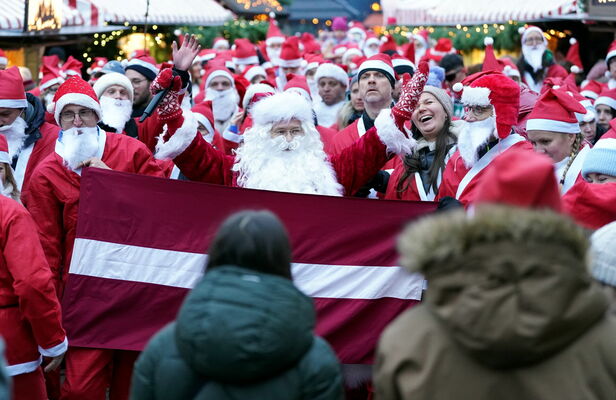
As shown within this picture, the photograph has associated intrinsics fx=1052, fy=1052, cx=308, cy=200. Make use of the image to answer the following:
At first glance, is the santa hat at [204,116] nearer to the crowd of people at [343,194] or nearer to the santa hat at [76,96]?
the crowd of people at [343,194]

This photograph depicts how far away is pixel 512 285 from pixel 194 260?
11.4 ft

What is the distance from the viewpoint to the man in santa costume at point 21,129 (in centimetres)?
771

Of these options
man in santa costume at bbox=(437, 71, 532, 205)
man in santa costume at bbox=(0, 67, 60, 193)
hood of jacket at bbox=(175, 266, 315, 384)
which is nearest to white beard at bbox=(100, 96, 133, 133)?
man in santa costume at bbox=(0, 67, 60, 193)

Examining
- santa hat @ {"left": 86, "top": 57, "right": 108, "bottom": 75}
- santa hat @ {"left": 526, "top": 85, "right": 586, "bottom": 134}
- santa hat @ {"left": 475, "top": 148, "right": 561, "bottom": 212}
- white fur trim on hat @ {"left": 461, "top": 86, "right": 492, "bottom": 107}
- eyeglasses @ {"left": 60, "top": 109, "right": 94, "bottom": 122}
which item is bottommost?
santa hat @ {"left": 86, "top": 57, "right": 108, "bottom": 75}

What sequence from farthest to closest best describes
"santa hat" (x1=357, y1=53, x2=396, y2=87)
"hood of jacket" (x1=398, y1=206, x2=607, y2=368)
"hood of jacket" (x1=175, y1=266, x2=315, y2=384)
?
"santa hat" (x1=357, y1=53, x2=396, y2=87) < "hood of jacket" (x1=175, y1=266, x2=315, y2=384) < "hood of jacket" (x1=398, y1=206, x2=607, y2=368)

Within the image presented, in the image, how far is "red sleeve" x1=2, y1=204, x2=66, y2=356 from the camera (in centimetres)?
520

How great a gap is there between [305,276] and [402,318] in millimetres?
3006

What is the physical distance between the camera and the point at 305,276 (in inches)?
242

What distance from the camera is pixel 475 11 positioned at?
29266 mm

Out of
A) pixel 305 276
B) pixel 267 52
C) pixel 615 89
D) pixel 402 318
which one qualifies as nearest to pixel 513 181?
pixel 402 318

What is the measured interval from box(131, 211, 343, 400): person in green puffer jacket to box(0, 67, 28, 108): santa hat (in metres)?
4.76

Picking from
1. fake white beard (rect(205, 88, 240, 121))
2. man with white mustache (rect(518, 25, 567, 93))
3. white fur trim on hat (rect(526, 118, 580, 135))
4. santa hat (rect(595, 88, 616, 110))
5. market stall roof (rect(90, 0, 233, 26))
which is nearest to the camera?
white fur trim on hat (rect(526, 118, 580, 135))

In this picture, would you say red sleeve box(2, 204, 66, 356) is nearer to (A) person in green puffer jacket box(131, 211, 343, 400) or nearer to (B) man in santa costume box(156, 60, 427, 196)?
(B) man in santa costume box(156, 60, 427, 196)

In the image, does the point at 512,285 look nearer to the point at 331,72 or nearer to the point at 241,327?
the point at 241,327
